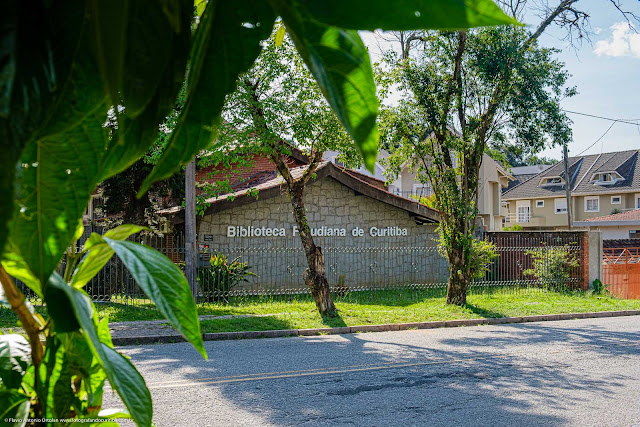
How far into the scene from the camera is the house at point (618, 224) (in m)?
44.3

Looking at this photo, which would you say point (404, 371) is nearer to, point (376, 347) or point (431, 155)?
point (376, 347)

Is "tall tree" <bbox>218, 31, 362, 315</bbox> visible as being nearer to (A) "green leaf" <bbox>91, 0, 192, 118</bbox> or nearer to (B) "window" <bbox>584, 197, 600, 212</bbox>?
(A) "green leaf" <bbox>91, 0, 192, 118</bbox>

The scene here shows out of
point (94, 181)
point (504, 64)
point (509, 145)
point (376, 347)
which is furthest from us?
point (509, 145)

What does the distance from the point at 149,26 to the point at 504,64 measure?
50.2 ft

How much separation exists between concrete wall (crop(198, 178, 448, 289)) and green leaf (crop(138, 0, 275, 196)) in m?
16.4

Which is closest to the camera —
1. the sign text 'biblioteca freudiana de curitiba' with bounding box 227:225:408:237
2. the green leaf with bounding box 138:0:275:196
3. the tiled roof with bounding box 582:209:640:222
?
the green leaf with bounding box 138:0:275:196

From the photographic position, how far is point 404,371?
27.7 feet

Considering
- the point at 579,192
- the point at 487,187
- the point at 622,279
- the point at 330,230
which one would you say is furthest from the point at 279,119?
the point at 579,192

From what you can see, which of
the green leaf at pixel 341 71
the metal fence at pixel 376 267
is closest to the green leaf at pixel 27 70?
the green leaf at pixel 341 71

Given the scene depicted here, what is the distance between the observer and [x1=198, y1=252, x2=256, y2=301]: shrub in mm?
15742

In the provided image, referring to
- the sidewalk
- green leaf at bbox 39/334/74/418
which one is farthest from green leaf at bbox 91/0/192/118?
the sidewalk

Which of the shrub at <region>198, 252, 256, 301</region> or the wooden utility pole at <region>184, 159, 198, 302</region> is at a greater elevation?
the wooden utility pole at <region>184, 159, 198, 302</region>

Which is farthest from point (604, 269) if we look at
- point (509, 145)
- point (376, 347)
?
point (376, 347)

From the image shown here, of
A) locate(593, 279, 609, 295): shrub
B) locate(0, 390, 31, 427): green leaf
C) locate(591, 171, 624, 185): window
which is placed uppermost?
locate(591, 171, 624, 185): window
